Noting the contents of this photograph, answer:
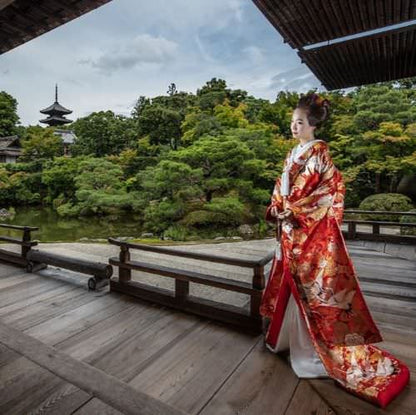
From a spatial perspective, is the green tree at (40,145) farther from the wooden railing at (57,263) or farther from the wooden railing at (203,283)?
the wooden railing at (203,283)

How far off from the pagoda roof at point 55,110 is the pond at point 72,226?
2346cm

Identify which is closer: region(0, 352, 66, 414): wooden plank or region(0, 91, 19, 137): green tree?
region(0, 352, 66, 414): wooden plank

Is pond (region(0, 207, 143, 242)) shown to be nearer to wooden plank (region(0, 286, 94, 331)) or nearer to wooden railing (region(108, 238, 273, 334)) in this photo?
wooden plank (region(0, 286, 94, 331))

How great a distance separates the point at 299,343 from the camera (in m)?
1.78

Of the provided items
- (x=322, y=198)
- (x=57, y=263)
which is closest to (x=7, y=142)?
(x=57, y=263)

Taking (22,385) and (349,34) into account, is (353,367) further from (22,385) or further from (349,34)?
(349,34)

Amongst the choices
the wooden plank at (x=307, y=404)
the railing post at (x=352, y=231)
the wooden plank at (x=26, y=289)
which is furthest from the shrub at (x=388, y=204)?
the wooden plank at (x=26, y=289)

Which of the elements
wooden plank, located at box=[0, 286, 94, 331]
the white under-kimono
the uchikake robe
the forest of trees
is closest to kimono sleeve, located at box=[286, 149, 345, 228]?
the uchikake robe

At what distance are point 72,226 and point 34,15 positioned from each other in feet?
33.7

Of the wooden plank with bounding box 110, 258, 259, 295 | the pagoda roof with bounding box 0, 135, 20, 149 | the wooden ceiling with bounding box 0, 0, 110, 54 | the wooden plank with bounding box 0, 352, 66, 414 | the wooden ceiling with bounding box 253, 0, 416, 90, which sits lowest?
the wooden plank with bounding box 0, 352, 66, 414

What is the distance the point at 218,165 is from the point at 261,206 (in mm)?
1915

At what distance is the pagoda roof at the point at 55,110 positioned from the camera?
33188 millimetres

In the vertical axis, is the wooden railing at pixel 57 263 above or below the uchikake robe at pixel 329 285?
below

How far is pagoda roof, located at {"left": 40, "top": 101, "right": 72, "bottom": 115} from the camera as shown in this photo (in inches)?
1307
